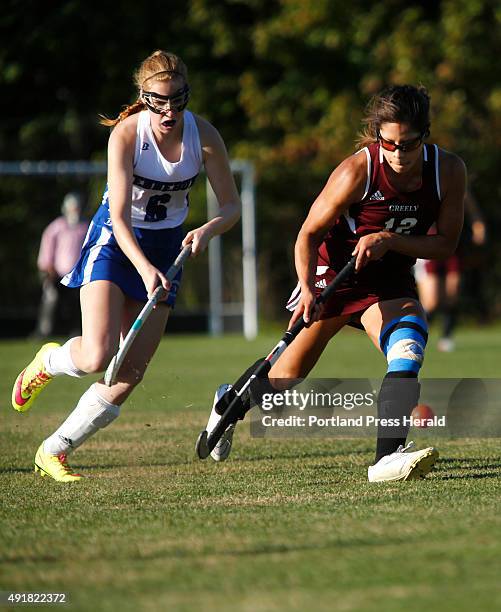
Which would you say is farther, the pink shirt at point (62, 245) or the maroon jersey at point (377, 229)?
the pink shirt at point (62, 245)

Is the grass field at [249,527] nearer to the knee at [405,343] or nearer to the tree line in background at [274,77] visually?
the knee at [405,343]

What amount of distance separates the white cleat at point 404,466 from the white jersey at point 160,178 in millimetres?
1411

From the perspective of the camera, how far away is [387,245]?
504cm

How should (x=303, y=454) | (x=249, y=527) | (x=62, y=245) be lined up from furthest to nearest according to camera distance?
(x=62, y=245)
(x=303, y=454)
(x=249, y=527)

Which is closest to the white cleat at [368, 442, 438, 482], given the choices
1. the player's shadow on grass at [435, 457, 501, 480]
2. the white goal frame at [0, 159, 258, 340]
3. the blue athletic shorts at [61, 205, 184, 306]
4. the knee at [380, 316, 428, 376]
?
the player's shadow on grass at [435, 457, 501, 480]

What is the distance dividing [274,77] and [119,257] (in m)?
20.2

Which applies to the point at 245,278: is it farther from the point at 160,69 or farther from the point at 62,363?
the point at 160,69

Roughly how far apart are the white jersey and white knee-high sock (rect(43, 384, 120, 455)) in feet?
2.58

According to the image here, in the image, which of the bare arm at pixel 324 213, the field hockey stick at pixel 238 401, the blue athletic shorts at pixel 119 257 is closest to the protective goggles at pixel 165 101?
the blue athletic shorts at pixel 119 257

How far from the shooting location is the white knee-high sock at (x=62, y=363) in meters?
5.29

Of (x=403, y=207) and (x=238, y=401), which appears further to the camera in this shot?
(x=238, y=401)

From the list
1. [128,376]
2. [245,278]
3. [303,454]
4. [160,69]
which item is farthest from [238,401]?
[245,278]

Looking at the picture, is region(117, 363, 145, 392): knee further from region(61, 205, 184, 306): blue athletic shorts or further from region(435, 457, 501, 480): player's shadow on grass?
region(435, 457, 501, 480): player's shadow on grass

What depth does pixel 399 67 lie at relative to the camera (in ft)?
73.3
